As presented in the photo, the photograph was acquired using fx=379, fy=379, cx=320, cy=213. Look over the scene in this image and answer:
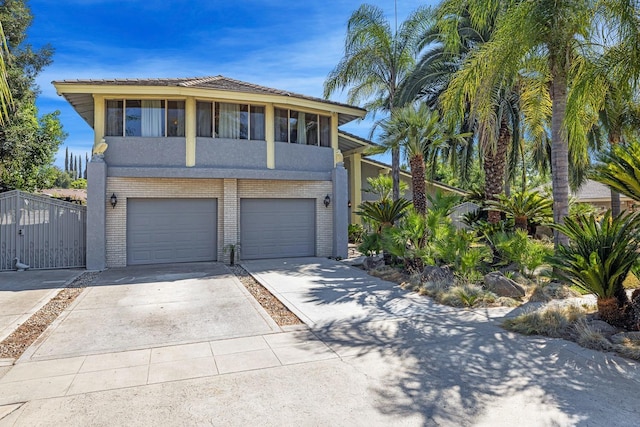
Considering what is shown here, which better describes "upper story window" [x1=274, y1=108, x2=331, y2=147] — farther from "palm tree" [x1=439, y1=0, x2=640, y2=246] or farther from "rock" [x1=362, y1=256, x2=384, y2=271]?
"palm tree" [x1=439, y1=0, x2=640, y2=246]

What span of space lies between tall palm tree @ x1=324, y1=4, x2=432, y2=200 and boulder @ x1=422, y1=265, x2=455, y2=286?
7455mm

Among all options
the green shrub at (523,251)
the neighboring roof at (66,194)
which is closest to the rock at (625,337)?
the green shrub at (523,251)

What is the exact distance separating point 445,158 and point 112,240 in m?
15.7

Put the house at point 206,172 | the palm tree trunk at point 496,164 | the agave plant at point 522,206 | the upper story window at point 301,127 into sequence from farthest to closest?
the palm tree trunk at point 496,164, the upper story window at point 301,127, the agave plant at point 522,206, the house at point 206,172

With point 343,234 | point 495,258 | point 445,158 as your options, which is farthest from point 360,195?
point 495,258

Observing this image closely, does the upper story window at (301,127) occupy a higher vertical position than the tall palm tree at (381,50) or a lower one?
lower

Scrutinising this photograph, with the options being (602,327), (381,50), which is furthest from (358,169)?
(602,327)

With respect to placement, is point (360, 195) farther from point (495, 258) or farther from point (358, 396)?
point (358, 396)

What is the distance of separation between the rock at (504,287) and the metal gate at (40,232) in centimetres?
1233

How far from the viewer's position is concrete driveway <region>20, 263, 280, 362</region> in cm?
581

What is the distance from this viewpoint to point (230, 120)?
13820mm

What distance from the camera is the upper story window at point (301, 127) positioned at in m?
14.5

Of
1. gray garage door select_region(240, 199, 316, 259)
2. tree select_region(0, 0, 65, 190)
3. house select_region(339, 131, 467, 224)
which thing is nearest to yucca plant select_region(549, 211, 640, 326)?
gray garage door select_region(240, 199, 316, 259)

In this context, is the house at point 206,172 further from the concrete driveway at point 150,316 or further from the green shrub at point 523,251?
the green shrub at point 523,251
